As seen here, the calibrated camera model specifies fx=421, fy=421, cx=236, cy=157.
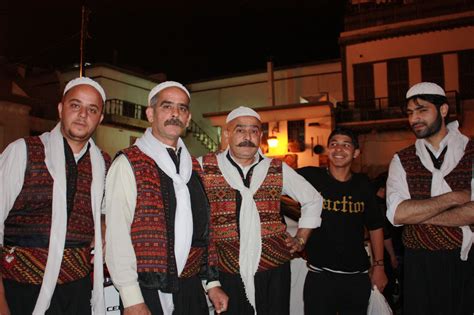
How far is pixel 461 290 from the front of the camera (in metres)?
3.16

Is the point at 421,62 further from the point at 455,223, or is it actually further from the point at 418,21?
the point at 455,223

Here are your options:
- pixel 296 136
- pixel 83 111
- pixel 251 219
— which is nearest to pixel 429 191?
pixel 251 219

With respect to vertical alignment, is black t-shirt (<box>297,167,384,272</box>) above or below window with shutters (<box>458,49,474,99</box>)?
below

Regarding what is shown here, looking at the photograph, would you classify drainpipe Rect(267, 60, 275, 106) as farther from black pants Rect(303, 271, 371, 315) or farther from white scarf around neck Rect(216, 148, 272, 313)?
white scarf around neck Rect(216, 148, 272, 313)

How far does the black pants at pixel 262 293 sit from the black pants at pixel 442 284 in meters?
1.01

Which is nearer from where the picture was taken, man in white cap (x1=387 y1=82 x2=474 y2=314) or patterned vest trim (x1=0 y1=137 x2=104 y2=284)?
patterned vest trim (x1=0 y1=137 x2=104 y2=284)

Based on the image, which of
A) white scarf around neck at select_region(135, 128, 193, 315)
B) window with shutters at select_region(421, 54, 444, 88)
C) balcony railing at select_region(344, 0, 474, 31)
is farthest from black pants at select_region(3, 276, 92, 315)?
balcony railing at select_region(344, 0, 474, 31)

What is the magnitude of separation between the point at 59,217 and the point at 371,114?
18306 millimetres

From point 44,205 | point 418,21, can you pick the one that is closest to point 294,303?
point 44,205

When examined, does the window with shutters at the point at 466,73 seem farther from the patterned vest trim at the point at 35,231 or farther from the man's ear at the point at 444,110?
the patterned vest trim at the point at 35,231

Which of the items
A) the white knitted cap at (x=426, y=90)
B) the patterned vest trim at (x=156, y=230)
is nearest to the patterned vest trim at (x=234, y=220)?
the patterned vest trim at (x=156, y=230)

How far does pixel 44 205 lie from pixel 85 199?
10.5 inches

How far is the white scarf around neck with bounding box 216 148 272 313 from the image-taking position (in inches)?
129

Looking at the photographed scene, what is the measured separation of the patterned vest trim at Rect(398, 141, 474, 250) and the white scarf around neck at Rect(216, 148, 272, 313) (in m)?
1.20
